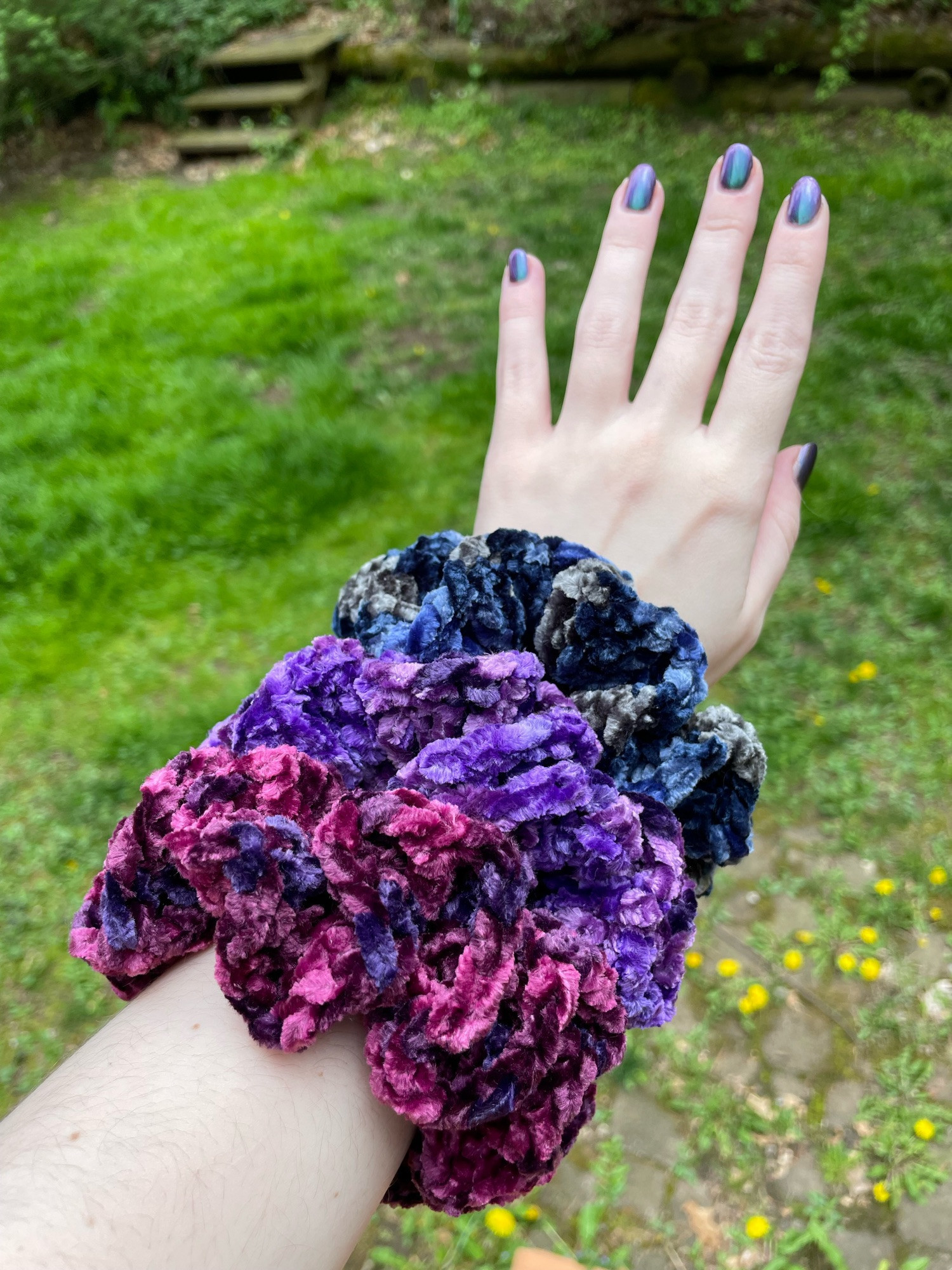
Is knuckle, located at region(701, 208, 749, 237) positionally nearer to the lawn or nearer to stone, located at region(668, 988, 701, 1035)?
the lawn

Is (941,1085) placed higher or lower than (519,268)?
lower

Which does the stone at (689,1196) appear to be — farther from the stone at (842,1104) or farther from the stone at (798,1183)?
the stone at (842,1104)

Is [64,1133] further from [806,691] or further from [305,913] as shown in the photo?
[806,691]

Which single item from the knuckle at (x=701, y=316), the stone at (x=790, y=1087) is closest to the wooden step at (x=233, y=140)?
the knuckle at (x=701, y=316)

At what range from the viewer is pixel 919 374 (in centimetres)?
410

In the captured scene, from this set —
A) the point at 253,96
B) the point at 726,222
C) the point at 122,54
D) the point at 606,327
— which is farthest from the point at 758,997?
the point at 122,54

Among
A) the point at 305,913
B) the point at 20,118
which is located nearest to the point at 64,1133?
the point at 305,913

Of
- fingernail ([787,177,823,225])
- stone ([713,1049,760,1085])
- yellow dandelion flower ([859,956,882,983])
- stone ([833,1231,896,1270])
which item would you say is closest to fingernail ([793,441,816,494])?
fingernail ([787,177,823,225])

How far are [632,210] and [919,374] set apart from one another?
9.53 feet

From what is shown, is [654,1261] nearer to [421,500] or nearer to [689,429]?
[689,429]

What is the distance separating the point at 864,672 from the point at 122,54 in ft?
28.9

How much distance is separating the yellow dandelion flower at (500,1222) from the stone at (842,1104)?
0.82 meters

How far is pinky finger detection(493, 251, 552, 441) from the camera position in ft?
6.31

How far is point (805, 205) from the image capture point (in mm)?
1701
